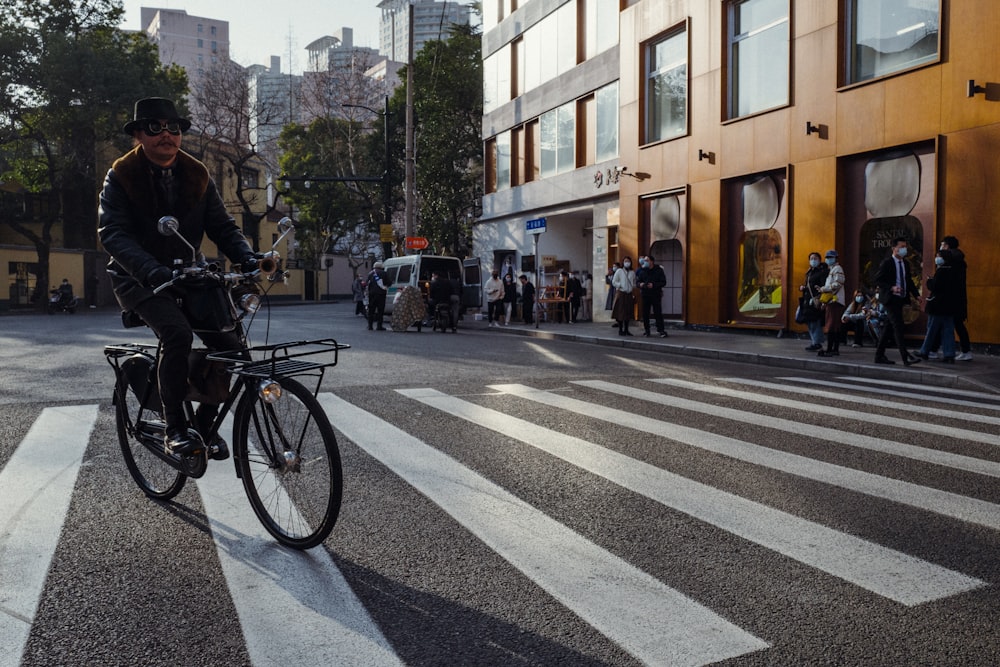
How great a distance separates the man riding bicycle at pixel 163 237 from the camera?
3.88 metres

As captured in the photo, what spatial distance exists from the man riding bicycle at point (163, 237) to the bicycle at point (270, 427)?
0.29 ft

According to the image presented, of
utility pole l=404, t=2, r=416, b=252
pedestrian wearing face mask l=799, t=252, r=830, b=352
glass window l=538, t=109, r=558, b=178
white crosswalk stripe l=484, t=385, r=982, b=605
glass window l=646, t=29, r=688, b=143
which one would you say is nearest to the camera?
white crosswalk stripe l=484, t=385, r=982, b=605

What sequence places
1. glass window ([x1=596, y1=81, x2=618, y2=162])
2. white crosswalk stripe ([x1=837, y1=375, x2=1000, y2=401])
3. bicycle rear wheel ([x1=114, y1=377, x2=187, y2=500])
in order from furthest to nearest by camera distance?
glass window ([x1=596, y1=81, x2=618, y2=162])
white crosswalk stripe ([x1=837, y1=375, x2=1000, y2=401])
bicycle rear wheel ([x1=114, y1=377, x2=187, y2=500])

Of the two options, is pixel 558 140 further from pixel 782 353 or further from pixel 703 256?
pixel 782 353

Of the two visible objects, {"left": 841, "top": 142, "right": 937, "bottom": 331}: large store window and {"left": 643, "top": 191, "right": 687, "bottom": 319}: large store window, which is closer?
{"left": 841, "top": 142, "right": 937, "bottom": 331}: large store window

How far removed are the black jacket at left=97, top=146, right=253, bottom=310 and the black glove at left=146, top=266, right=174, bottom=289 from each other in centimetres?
5

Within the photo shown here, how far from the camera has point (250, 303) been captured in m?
3.97

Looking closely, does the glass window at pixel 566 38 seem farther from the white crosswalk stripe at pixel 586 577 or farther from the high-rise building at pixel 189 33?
the high-rise building at pixel 189 33

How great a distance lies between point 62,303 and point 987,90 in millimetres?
34549

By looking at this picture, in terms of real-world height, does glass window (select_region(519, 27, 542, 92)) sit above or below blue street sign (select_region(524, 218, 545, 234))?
above

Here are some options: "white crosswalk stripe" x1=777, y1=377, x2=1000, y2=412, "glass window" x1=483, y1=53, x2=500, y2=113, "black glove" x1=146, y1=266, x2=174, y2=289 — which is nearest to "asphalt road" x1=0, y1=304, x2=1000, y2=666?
"white crosswalk stripe" x1=777, y1=377, x2=1000, y2=412

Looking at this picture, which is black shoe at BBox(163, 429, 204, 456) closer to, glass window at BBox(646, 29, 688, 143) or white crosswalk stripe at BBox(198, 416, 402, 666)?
white crosswalk stripe at BBox(198, 416, 402, 666)

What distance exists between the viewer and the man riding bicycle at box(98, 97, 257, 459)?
3.88m

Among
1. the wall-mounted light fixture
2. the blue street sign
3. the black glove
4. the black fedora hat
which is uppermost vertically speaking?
the wall-mounted light fixture
